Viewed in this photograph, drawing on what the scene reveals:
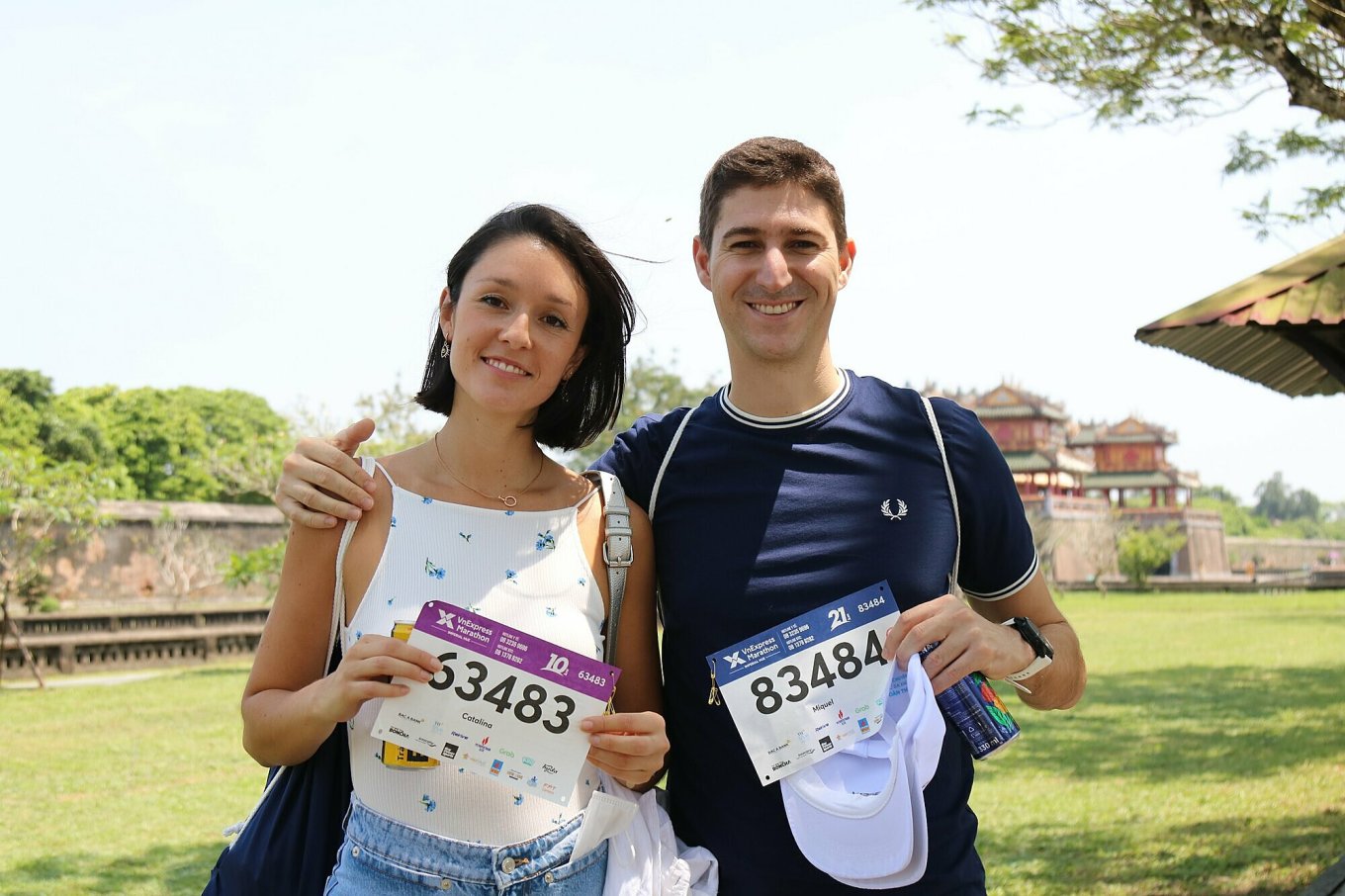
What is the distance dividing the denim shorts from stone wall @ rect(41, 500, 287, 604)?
25883 millimetres

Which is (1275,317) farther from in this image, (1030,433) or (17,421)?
(1030,433)

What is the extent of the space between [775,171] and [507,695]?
107 centimetres

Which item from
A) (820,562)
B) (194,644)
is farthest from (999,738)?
(194,644)

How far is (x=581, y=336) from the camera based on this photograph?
2.29 m

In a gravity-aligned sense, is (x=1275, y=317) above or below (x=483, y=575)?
above

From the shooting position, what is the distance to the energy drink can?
2055 millimetres

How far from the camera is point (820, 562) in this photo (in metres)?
2.19

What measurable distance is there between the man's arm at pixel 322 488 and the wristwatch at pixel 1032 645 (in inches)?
45.5

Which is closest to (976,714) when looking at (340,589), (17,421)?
(340,589)

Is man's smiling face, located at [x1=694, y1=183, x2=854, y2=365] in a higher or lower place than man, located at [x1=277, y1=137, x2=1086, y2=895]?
higher

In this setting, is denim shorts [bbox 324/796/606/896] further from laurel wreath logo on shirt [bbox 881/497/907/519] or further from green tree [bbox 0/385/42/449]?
green tree [bbox 0/385/42/449]

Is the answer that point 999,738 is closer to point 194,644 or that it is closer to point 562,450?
point 562,450

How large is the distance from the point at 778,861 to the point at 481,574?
2.35 feet

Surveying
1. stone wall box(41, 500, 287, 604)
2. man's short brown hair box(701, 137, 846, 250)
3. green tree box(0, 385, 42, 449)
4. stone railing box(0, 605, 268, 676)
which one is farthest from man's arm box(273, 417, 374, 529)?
green tree box(0, 385, 42, 449)
